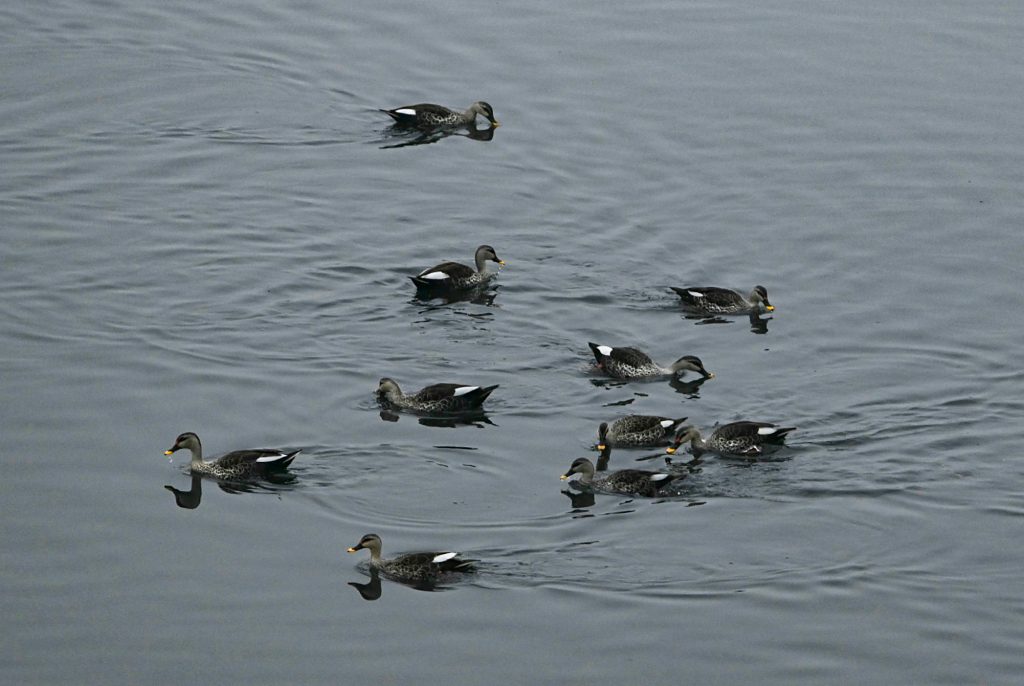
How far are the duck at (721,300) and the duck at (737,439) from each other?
4080mm

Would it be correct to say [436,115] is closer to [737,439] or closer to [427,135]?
[427,135]

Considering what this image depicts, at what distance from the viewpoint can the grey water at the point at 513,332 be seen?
15.7m

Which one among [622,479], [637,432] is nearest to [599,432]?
[637,432]

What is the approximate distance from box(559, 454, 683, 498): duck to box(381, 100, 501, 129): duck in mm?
12814

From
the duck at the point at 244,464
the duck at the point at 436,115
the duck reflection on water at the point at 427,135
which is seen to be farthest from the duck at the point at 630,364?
the duck at the point at 436,115

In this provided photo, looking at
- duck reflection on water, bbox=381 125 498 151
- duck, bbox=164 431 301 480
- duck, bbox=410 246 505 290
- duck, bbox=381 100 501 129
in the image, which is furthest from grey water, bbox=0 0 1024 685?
duck, bbox=381 100 501 129

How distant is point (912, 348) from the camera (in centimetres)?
2239

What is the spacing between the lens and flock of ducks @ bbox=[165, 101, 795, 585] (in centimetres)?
1656

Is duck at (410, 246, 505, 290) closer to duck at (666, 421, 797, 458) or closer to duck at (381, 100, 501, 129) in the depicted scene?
duck at (666, 421, 797, 458)

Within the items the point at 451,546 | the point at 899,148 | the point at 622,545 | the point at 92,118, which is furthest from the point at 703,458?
the point at 92,118

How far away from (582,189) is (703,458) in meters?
9.02

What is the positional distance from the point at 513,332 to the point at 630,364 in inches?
82.9

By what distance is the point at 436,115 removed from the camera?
30.1m

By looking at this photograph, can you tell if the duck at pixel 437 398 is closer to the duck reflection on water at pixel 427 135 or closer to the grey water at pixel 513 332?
the grey water at pixel 513 332
